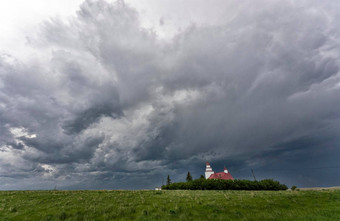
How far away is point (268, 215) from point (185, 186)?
265ft

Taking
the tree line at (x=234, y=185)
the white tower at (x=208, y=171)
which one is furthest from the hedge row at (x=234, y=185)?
the white tower at (x=208, y=171)

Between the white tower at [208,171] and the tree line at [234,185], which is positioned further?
the white tower at [208,171]

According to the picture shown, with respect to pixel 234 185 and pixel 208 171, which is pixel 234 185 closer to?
pixel 234 185

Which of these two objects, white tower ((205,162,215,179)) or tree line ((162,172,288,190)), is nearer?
tree line ((162,172,288,190))

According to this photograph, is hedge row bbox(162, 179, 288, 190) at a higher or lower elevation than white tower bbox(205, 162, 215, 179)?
lower

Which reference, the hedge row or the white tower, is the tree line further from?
the white tower

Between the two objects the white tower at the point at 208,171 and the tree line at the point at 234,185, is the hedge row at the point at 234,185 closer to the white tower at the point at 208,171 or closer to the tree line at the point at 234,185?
the tree line at the point at 234,185

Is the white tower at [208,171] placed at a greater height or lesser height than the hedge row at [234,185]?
greater

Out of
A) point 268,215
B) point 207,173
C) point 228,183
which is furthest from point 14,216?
point 207,173

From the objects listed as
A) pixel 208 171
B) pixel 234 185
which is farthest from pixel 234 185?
pixel 208 171

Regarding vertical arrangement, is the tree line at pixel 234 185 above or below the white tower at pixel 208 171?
below

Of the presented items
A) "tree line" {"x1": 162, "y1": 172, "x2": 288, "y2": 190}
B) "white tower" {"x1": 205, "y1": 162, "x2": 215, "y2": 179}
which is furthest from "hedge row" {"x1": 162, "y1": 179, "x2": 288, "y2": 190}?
"white tower" {"x1": 205, "y1": 162, "x2": 215, "y2": 179}

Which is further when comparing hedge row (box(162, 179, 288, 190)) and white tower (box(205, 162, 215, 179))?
white tower (box(205, 162, 215, 179))

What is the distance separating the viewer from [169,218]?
1340 cm
